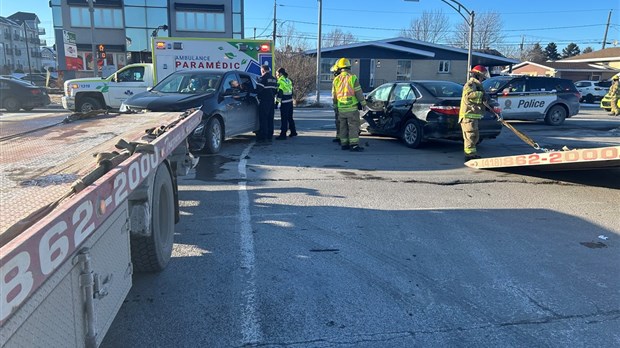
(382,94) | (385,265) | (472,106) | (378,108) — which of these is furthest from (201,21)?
(385,265)

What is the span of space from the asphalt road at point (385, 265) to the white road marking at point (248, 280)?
1 cm

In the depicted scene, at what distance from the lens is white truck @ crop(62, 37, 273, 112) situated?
15.6 metres

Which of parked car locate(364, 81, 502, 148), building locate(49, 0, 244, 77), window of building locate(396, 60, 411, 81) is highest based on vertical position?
building locate(49, 0, 244, 77)

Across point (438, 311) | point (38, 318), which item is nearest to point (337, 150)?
point (438, 311)

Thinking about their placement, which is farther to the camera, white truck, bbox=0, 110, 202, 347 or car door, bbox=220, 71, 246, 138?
car door, bbox=220, 71, 246, 138

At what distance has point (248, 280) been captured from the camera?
3.74m

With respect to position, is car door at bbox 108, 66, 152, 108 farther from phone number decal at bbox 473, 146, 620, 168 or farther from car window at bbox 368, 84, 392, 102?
phone number decal at bbox 473, 146, 620, 168

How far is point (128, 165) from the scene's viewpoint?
2.62 meters

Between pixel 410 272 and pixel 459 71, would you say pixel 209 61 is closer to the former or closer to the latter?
pixel 410 272

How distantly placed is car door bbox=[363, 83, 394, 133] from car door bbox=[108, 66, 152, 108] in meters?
8.48

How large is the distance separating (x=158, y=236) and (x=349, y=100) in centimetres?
657

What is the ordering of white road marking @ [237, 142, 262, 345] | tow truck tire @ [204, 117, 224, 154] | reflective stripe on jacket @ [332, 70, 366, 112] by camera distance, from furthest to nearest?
reflective stripe on jacket @ [332, 70, 366, 112] → tow truck tire @ [204, 117, 224, 154] → white road marking @ [237, 142, 262, 345]

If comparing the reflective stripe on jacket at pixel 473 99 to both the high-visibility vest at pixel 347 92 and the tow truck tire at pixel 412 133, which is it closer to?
the tow truck tire at pixel 412 133

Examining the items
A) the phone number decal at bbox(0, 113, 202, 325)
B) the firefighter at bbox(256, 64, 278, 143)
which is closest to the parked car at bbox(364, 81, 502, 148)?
the firefighter at bbox(256, 64, 278, 143)
